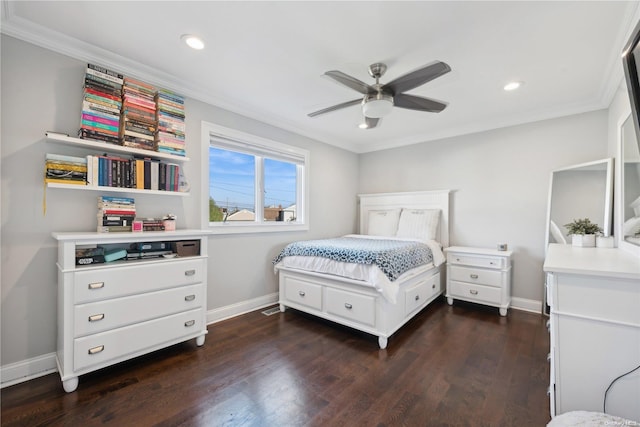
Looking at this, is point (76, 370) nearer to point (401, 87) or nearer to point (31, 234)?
point (31, 234)

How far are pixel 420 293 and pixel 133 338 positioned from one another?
8.80 ft

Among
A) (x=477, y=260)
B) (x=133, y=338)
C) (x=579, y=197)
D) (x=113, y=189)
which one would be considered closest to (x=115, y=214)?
(x=113, y=189)

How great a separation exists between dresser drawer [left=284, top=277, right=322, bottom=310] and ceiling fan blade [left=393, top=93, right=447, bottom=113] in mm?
1915

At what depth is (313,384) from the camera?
6.07 feet

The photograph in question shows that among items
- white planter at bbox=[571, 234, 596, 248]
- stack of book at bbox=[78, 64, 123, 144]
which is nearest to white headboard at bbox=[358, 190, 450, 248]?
white planter at bbox=[571, 234, 596, 248]

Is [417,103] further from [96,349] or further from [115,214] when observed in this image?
[96,349]

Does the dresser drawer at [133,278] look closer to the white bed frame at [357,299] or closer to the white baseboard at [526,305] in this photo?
the white bed frame at [357,299]

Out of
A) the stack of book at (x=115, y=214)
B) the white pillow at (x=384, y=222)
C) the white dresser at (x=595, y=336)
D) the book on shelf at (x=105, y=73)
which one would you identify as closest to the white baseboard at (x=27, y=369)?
the stack of book at (x=115, y=214)

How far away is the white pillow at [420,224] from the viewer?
3711 mm

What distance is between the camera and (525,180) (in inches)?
129

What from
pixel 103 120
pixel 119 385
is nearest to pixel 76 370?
pixel 119 385

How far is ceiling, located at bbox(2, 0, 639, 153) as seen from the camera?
5.37 ft

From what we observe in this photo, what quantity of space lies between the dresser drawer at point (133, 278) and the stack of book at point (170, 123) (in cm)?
100

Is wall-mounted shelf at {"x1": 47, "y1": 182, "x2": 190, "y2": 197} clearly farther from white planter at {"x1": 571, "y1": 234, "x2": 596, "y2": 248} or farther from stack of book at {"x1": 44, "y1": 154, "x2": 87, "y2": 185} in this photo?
white planter at {"x1": 571, "y1": 234, "x2": 596, "y2": 248}
